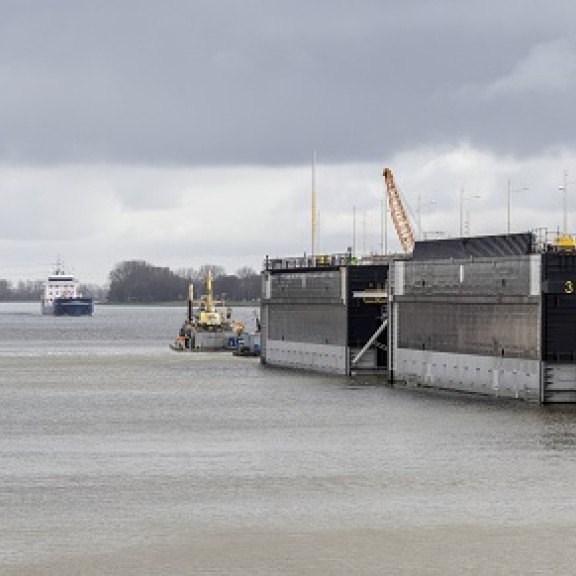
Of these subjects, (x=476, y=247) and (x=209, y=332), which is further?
(x=209, y=332)

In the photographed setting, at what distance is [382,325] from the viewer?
119375 mm

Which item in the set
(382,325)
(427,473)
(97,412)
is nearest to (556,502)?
(427,473)

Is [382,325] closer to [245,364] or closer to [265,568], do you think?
[245,364]

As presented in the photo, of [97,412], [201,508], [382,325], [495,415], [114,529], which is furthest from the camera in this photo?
[382,325]

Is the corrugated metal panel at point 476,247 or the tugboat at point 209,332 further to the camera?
the tugboat at point 209,332

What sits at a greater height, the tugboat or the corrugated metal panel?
the corrugated metal panel

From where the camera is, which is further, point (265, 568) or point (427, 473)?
point (427, 473)

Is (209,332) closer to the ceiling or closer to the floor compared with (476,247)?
closer to the floor

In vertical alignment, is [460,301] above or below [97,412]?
above

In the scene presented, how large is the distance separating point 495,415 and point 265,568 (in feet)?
137

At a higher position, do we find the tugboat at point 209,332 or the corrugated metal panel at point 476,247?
the corrugated metal panel at point 476,247

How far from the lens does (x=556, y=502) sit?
1980 inches

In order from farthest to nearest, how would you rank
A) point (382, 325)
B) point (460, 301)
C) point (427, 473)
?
point (382, 325) < point (460, 301) < point (427, 473)

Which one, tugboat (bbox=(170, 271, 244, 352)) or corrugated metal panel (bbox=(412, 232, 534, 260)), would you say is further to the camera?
tugboat (bbox=(170, 271, 244, 352))
